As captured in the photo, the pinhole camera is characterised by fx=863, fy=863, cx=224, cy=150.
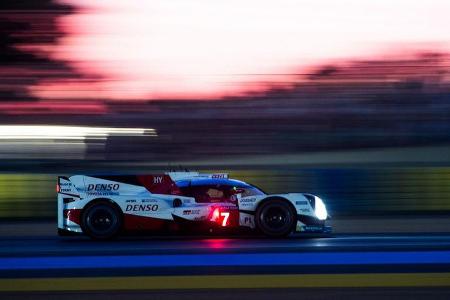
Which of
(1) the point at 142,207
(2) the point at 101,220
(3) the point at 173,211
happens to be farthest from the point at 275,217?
(2) the point at 101,220

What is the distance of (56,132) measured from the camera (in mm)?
23797

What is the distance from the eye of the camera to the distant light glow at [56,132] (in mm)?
23522

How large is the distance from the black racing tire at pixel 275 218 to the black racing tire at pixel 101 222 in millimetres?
2207

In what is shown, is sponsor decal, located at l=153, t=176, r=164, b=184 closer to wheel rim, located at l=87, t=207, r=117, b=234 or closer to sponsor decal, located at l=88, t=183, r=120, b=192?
sponsor decal, located at l=88, t=183, r=120, b=192

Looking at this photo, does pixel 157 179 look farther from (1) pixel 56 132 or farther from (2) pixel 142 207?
(1) pixel 56 132

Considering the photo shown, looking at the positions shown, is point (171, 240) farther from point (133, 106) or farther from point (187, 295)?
point (133, 106)

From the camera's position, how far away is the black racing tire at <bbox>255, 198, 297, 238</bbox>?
13.5 metres

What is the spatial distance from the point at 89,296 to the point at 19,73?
21.4 meters

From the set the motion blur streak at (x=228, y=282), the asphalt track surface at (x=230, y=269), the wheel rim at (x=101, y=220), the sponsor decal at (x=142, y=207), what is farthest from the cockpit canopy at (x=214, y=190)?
the motion blur streak at (x=228, y=282)

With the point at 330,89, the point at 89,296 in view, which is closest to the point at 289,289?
the point at 89,296

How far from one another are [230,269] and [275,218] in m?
4.88

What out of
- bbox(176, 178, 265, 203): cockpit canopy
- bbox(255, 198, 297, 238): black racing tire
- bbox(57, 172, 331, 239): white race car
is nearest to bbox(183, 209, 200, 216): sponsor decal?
bbox(57, 172, 331, 239): white race car

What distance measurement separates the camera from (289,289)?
24.3ft

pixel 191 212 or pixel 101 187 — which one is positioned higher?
pixel 101 187
